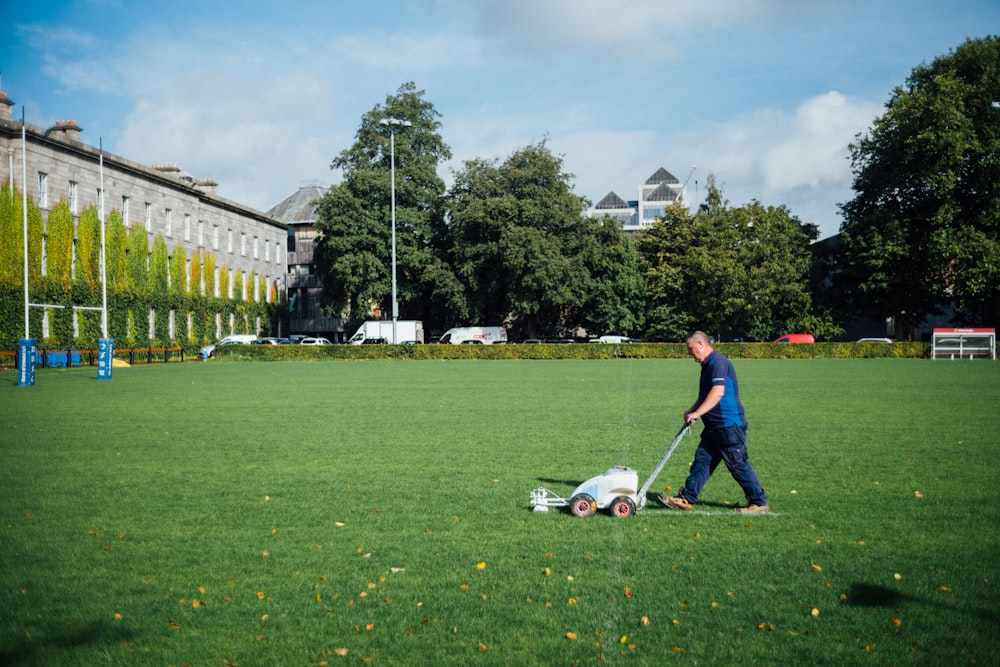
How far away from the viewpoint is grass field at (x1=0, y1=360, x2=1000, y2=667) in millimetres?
4918

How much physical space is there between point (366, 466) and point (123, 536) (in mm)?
4091

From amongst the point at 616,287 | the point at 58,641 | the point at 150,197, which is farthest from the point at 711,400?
the point at 616,287

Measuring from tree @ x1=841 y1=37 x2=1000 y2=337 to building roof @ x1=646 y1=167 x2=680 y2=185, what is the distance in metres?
93.0

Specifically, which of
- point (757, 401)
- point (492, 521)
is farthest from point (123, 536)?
point (757, 401)

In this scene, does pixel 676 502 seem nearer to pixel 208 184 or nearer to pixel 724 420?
pixel 724 420

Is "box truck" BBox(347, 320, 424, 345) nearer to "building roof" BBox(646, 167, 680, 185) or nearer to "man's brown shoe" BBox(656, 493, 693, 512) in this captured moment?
"man's brown shoe" BBox(656, 493, 693, 512)

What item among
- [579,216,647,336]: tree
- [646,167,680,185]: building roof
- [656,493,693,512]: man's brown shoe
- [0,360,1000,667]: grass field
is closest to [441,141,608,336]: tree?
[579,216,647,336]: tree

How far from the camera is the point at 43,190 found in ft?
161

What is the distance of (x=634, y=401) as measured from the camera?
21.5m

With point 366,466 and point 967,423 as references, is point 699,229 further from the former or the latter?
point 366,466

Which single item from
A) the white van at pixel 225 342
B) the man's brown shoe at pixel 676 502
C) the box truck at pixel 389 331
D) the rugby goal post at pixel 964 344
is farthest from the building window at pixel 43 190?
the rugby goal post at pixel 964 344

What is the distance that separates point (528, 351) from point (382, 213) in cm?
1880

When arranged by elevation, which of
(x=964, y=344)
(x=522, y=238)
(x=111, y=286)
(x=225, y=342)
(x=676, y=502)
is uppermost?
(x=522, y=238)

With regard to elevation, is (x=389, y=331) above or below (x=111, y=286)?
below
